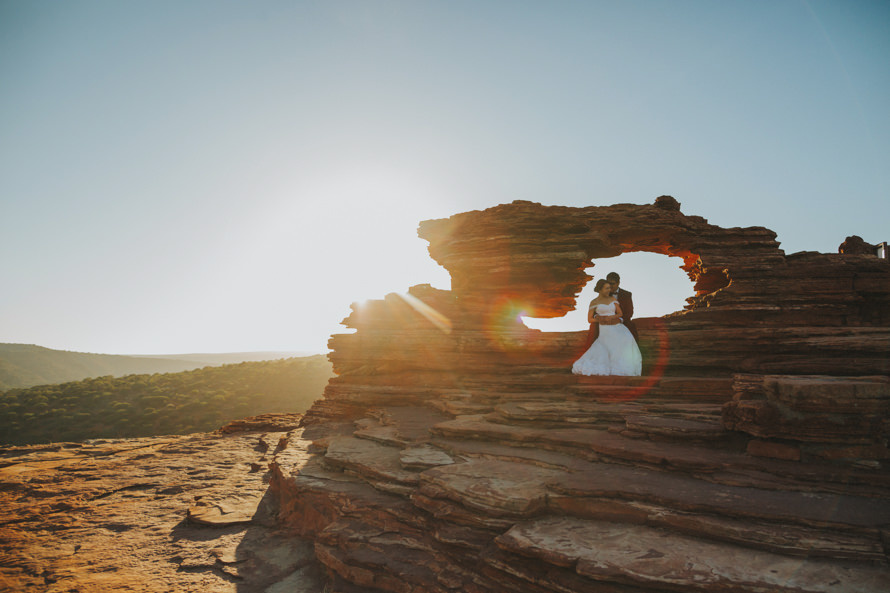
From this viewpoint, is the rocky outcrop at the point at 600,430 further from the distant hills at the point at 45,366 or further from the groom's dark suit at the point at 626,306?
the distant hills at the point at 45,366

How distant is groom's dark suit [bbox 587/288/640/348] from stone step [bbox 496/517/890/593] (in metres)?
8.40

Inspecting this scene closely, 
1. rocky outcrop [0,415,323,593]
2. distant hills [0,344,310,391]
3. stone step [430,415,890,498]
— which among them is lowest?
distant hills [0,344,310,391]

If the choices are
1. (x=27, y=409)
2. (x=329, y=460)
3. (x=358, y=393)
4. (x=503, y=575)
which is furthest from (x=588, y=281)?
(x=27, y=409)

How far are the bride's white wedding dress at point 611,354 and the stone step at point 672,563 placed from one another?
740 centimetres

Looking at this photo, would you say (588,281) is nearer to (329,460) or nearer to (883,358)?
(883,358)

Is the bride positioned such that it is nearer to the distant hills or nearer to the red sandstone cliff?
the red sandstone cliff

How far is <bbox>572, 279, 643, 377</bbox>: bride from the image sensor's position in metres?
13.3

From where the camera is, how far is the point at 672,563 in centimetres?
522

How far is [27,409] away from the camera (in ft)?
132

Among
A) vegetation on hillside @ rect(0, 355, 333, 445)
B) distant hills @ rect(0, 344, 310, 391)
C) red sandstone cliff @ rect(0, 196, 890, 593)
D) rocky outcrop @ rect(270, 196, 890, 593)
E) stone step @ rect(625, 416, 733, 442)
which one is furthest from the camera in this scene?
distant hills @ rect(0, 344, 310, 391)

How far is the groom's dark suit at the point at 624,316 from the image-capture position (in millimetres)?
14070

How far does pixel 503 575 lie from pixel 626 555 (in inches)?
77.3

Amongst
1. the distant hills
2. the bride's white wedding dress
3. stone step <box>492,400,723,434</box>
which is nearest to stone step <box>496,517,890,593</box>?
stone step <box>492,400,723,434</box>

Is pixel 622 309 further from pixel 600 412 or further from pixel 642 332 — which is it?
pixel 600 412
